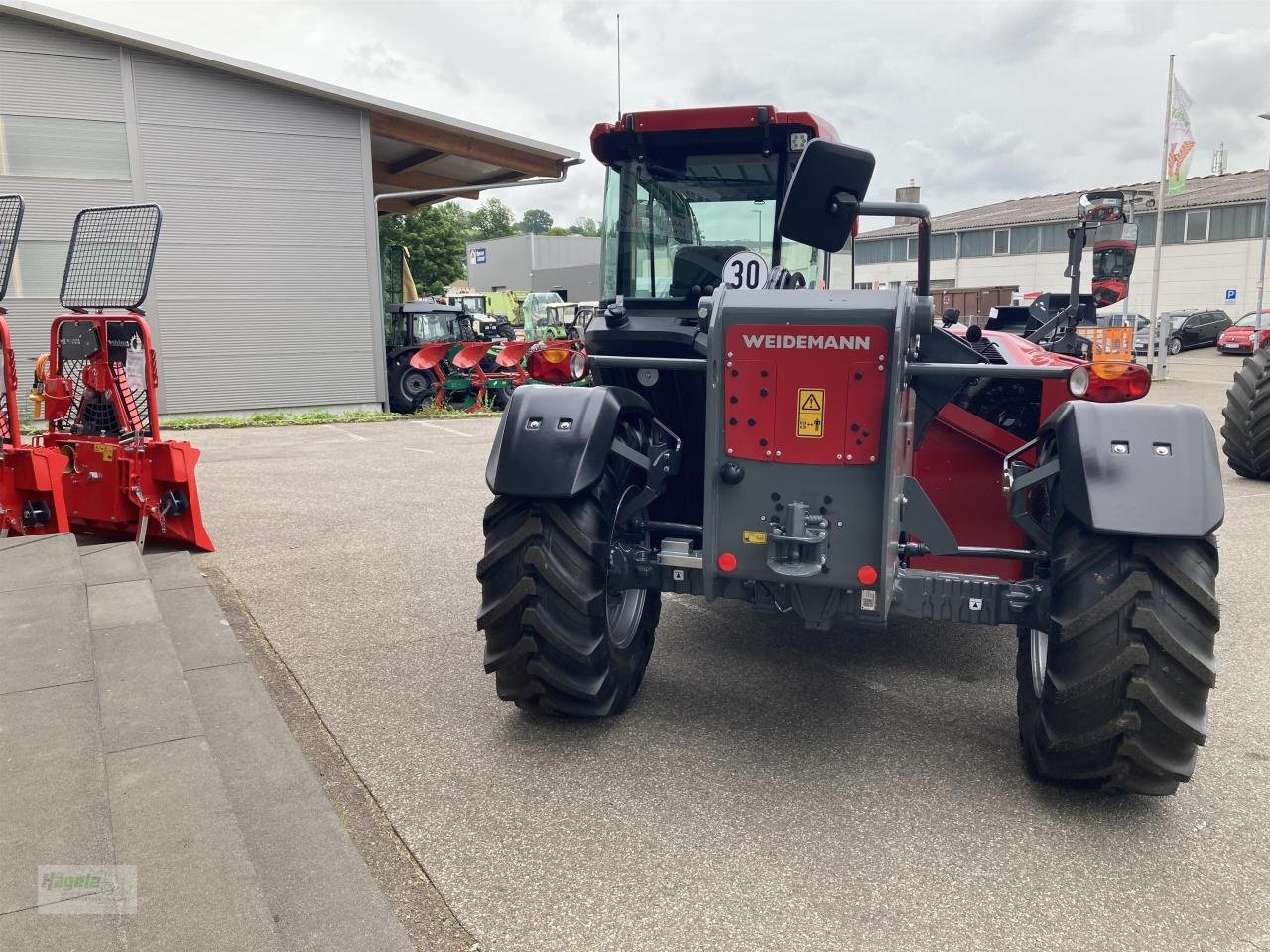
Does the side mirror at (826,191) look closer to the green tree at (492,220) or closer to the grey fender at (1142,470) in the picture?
the grey fender at (1142,470)

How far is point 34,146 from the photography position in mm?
13039

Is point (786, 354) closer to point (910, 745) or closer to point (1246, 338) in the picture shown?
point (910, 745)

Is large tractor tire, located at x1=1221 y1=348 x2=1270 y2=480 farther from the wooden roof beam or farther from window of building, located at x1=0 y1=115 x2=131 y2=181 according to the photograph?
window of building, located at x1=0 y1=115 x2=131 y2=181

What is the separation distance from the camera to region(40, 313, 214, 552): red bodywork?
5945 mm

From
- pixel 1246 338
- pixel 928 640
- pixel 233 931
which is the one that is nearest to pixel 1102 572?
pixel 928 640

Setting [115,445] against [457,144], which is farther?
[457,144]

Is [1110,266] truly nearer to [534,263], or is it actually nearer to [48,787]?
[48,787]

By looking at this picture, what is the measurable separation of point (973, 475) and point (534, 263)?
49646 millimetres

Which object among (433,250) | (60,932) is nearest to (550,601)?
(60,932)

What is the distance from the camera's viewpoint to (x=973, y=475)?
432 centimetres

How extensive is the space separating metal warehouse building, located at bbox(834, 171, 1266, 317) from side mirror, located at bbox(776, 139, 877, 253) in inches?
1304

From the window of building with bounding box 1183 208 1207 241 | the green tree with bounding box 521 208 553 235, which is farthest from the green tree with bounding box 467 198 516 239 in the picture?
the window of building with bounding box 1183 208 1207 241

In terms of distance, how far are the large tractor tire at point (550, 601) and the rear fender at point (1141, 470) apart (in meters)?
1.64

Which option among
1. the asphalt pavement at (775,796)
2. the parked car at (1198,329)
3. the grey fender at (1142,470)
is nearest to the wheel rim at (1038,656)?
the asphalt pavement at (775,796)
